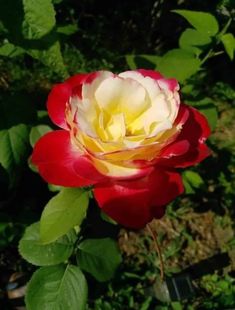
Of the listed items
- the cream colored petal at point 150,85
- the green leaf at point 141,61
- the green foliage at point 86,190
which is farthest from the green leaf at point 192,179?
the cream colored petal at point 150,85

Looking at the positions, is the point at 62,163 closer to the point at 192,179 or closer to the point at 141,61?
the point at 141,61

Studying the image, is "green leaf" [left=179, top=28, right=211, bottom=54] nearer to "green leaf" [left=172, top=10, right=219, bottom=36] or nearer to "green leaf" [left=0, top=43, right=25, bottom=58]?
"green leaf" [left=172, top=10, right=219, bottom=36]

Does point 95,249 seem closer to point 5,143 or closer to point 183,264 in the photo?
point 5,143

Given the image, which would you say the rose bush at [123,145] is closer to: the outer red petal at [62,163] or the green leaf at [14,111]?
the outer red petal at [62,163]

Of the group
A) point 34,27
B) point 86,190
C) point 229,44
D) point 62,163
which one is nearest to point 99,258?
point 86,190

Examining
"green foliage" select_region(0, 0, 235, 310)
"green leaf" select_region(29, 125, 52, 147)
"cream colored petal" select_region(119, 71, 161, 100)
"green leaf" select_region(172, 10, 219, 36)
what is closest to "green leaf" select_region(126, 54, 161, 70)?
"green foliage" select_region(0, 0, 235, 310)

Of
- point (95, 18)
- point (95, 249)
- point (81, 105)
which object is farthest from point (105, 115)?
point (95, 18)

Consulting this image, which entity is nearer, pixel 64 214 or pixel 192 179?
pixel 64 214
